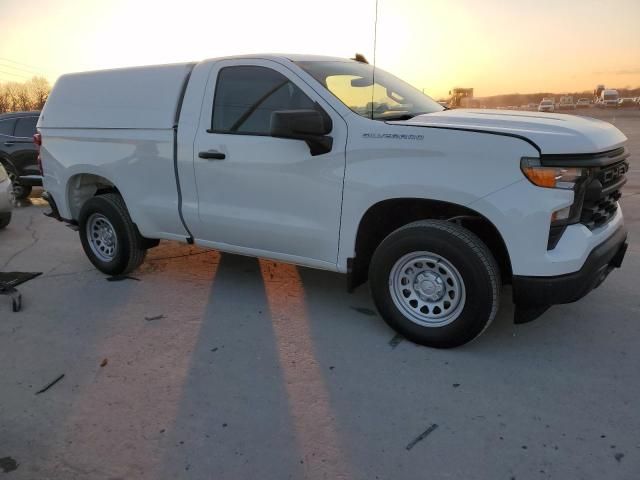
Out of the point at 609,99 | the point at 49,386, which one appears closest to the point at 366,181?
the point at 49,386

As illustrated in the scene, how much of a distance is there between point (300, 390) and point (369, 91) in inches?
93.8

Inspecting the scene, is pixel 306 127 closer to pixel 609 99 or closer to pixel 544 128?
pixel 544 128

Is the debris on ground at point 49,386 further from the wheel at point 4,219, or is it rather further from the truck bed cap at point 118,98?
the wheel at point 4,219

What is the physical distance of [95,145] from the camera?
16.5 ft

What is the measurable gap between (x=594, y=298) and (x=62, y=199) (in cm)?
513

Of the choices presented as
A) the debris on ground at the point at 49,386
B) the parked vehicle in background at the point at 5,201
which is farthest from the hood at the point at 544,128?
the parked vehicle in background at the point at 5,201

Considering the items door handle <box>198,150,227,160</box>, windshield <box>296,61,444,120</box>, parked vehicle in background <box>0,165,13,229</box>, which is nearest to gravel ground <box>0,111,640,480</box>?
door handle <box>198,150,227,160</box>

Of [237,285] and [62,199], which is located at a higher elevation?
[62,199]

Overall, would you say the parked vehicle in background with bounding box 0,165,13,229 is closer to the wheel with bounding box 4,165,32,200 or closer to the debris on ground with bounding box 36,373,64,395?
the wheel with bounding box 4,165,32,200

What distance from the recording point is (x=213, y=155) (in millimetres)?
4176

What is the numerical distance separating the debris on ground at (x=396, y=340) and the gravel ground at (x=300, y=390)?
0.02 m

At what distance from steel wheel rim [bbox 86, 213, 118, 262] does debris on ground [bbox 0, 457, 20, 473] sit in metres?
2.84

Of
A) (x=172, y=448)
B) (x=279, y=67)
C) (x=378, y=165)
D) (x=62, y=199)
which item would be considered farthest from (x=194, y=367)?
(x=62, y=199)

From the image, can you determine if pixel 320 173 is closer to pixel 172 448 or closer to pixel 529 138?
pixel 529 138
